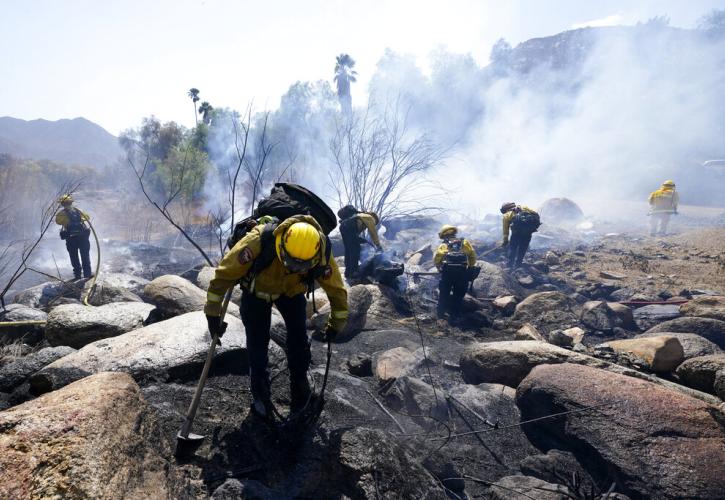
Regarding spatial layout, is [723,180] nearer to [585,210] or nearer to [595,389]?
[585,210]

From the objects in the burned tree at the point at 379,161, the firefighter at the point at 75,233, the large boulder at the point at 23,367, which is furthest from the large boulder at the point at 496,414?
the firefighter at the point at 75,233

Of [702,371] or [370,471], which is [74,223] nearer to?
[370,471]

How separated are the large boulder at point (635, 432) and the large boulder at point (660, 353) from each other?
3.40ft

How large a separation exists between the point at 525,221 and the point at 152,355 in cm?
758

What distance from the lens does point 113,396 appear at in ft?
6.72

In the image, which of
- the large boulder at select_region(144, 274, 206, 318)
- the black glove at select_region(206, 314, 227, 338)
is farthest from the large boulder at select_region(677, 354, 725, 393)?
the large boulder at select_region(144, 274, 206, 318)

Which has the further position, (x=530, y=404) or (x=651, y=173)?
(x=651, y=173)

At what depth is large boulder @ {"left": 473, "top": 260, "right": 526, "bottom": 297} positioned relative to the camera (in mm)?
7793

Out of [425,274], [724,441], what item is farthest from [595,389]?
[425,274]

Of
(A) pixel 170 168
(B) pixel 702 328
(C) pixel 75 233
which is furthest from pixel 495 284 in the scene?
(A) pixel 170 168

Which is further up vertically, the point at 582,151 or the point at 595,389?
the point at 582,151

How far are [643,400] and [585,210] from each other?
18.3 meters

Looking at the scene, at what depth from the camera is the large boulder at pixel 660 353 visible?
3.77 metres

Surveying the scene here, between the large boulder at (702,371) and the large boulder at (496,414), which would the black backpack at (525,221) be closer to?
the large boulder at (702,371)
